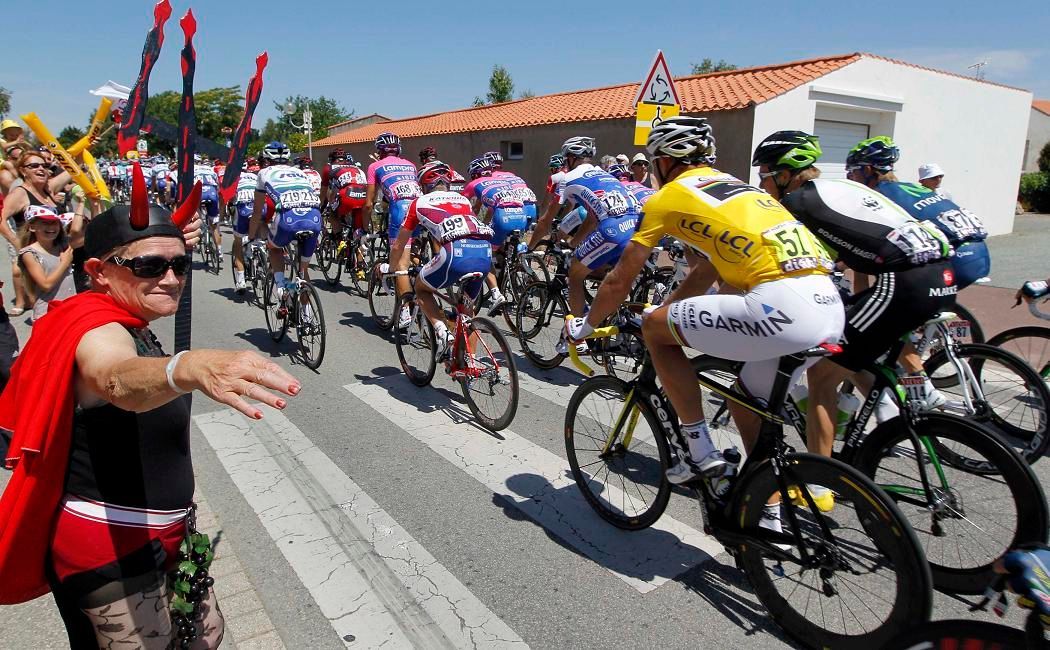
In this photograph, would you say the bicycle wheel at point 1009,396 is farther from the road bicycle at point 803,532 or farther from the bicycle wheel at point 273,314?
the bicycle wheel at point 273,314

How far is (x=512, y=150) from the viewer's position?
79.9 ft

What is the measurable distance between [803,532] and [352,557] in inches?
90.2

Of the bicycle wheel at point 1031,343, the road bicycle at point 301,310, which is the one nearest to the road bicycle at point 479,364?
the road bicycle at point 301,310

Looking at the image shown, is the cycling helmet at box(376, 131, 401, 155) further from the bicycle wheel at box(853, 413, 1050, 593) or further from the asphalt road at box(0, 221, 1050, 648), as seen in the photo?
the bicycle wheel at box(853, 413, 1050, 593)

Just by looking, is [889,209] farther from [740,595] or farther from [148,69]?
[148,69]

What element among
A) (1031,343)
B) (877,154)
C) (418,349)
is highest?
(877,154)

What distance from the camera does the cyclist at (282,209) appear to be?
734 centimetres

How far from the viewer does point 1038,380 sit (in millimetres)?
4227

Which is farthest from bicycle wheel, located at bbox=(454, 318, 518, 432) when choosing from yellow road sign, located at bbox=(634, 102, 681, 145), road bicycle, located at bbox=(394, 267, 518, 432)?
yellow road sign, located at bbox=(634, 102, 681, 145)

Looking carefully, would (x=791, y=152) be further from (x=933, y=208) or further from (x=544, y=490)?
(x=544, y=490)

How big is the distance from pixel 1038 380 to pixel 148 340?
4934mm

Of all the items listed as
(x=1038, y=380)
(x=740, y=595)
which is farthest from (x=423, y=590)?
(x=1038, y=380)

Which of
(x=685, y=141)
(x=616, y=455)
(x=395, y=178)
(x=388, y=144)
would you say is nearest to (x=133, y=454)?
(x=616, y=455)

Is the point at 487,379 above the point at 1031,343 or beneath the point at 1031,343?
beneath
